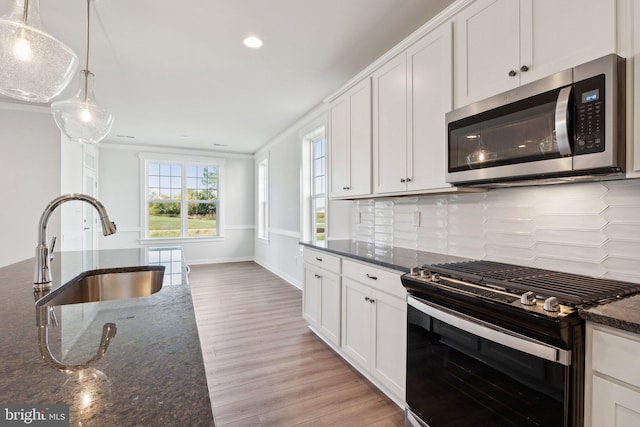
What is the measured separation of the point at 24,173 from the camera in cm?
422

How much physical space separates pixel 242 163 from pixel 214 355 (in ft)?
18.7

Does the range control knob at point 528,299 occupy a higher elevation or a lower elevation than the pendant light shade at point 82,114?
lower

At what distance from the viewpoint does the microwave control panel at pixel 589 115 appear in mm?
1204

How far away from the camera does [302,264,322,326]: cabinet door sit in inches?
118

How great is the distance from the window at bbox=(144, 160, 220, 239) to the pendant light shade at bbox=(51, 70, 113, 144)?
483cm

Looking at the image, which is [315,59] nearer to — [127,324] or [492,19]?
[492,19]

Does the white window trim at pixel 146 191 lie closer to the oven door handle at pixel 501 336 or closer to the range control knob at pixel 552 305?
the oven door handle at pixel 501 336

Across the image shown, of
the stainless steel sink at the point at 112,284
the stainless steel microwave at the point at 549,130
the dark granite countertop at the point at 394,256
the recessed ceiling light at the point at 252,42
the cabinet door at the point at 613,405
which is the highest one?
the recessed ceiling light at the point at 252,42

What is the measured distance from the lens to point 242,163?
777 centimetres

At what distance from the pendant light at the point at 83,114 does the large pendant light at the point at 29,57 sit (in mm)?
654

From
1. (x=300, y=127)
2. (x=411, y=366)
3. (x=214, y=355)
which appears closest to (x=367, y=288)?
(x=411, y=366)

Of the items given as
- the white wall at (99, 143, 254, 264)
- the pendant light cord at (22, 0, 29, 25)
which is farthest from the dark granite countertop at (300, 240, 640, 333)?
the white wall at (99, 143, 254, 264)

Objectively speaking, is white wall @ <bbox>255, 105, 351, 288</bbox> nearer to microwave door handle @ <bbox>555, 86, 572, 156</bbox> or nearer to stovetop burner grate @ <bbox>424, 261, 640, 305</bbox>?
stovetop burner grate @ <bbox>424, 261, 640, 305</bbox>

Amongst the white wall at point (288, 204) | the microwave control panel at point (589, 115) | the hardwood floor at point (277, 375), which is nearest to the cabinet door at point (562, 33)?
the microwave control panel at point (589, 115)
